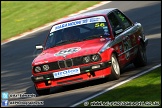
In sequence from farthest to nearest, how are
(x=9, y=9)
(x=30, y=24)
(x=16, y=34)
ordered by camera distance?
(x=9, y=9), (x=30, y=24), (x=16, y=34)

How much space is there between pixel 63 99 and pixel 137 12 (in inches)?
691

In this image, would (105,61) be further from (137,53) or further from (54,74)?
(137,53)

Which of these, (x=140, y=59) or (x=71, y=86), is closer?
(x=71, y=86)

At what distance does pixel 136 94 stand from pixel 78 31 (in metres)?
3.47

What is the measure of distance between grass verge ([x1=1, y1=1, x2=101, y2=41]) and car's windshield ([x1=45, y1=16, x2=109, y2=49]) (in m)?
14.0

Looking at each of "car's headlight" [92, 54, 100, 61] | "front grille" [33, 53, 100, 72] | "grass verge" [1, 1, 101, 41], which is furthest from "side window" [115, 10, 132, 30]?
"grass verge" [1, 1, 101, 41]

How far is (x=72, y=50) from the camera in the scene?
471 inches

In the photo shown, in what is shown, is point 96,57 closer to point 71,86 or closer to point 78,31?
point 71,86

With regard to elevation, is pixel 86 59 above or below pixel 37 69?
above

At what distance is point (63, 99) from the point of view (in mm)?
A: 10766

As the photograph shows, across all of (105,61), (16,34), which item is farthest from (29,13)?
(105,61)

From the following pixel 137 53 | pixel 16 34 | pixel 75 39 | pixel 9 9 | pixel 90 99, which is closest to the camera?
pixel 90 99

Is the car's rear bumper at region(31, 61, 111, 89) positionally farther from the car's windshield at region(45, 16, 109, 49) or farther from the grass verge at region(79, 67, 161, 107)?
the car's windshield at region(45, 16, 109, 49)


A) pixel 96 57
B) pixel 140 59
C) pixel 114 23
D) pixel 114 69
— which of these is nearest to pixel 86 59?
pixel 96 57
